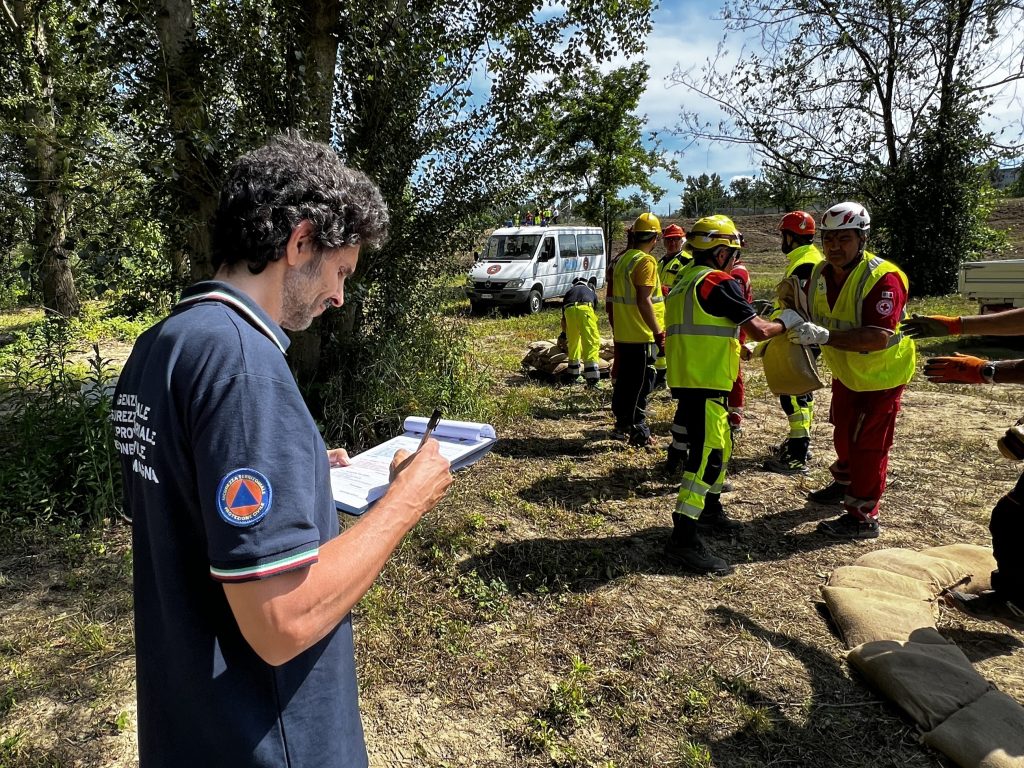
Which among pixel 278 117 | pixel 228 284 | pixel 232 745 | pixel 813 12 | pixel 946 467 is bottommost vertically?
pixel 946 467

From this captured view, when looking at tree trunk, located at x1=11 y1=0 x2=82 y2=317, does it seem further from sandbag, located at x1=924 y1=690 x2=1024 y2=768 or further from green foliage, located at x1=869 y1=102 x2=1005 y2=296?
green foliage, located at x1=869 y1=102 x2=1005 y2=296

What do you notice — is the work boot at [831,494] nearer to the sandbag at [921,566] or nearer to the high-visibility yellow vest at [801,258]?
the sandbag at [921,566]

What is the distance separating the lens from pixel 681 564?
397cm

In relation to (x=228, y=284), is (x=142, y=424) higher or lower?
lower

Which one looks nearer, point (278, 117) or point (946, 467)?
point (278, 117)

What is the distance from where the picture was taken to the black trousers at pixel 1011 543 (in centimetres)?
293

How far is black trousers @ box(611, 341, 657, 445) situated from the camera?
6.18 m

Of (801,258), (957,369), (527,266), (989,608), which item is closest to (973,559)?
(989,608)

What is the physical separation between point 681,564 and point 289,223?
3.51 metres

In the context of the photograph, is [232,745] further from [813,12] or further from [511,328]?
[813,12]

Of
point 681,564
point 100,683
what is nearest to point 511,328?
point 681,564

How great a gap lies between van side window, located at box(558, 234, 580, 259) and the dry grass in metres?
13.1


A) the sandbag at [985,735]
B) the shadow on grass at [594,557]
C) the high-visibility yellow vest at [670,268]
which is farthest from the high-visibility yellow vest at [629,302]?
the sandbag at [985,735]

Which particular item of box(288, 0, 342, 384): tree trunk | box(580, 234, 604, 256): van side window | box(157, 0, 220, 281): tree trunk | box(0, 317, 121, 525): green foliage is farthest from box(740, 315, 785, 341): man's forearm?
box(580, 234, 604, 256): van side window
